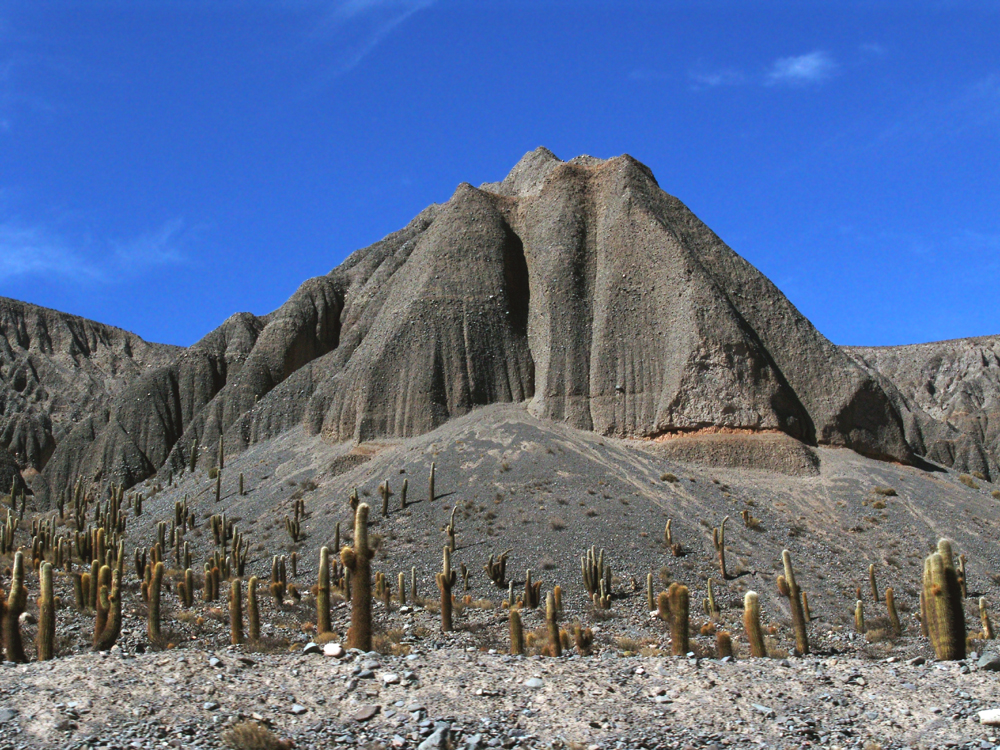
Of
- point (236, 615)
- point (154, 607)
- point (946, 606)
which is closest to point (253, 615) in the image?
point (236, 615)

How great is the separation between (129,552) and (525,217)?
29564 mm

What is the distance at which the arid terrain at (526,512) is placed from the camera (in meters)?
12.3

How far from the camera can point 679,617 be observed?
16.7 metres

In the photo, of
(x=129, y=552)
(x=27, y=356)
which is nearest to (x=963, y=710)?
(x=129, y=552)

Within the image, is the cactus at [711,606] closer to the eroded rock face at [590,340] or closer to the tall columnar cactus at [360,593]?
the tall columnar cactus at [360,593]

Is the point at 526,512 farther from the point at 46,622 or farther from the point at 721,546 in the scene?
the point at 46,622

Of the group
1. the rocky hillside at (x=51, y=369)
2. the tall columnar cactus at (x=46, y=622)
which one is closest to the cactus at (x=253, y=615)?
the tall columnar cactus at (x=46, y=622)

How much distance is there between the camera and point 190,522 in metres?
42.8

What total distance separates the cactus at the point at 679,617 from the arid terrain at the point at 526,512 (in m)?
1.22

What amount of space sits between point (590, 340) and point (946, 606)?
120ft

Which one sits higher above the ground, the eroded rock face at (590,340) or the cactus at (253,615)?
the eroded rock face at (590,340)

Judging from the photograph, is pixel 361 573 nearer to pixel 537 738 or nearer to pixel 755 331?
pixel 537 738

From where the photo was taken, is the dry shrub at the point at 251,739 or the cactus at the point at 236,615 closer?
the dry shrub at the point at 251,739

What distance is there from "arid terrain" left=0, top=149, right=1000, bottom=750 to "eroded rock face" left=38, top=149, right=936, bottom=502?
16 centimetres
